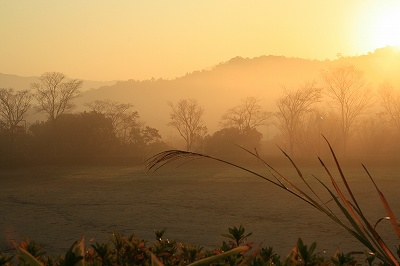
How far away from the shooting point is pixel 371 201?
1875 centimetres

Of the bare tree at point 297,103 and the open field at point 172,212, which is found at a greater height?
the bare tree at point 297,103

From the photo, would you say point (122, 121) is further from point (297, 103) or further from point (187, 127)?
point (297, 103)

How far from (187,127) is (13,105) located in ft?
62.0

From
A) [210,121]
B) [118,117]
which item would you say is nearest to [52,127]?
[118,117]

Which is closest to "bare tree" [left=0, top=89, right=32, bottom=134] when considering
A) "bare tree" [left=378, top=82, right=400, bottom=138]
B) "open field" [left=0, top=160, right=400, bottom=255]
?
"open field" [left=0, top=160, right=400, bottom=255]

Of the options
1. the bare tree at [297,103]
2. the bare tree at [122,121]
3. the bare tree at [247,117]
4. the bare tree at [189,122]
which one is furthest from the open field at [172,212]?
the bare tree at [189,122]

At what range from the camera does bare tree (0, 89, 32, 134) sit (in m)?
55.9

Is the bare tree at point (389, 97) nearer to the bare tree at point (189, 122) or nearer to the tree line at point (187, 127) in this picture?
the tree line at point (187, 127)

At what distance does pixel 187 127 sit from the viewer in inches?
2429

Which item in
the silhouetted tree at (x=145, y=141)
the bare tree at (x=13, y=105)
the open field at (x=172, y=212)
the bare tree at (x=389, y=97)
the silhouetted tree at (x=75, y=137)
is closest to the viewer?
the open field at (x=172, y=212)

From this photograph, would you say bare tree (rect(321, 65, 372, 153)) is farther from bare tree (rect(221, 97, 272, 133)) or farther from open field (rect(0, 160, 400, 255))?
open field (rect(0, 160, 400, 255))

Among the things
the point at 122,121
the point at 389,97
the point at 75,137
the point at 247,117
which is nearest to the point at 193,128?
the point at 247,117

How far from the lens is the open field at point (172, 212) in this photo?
1242 cm

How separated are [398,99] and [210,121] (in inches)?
4097
